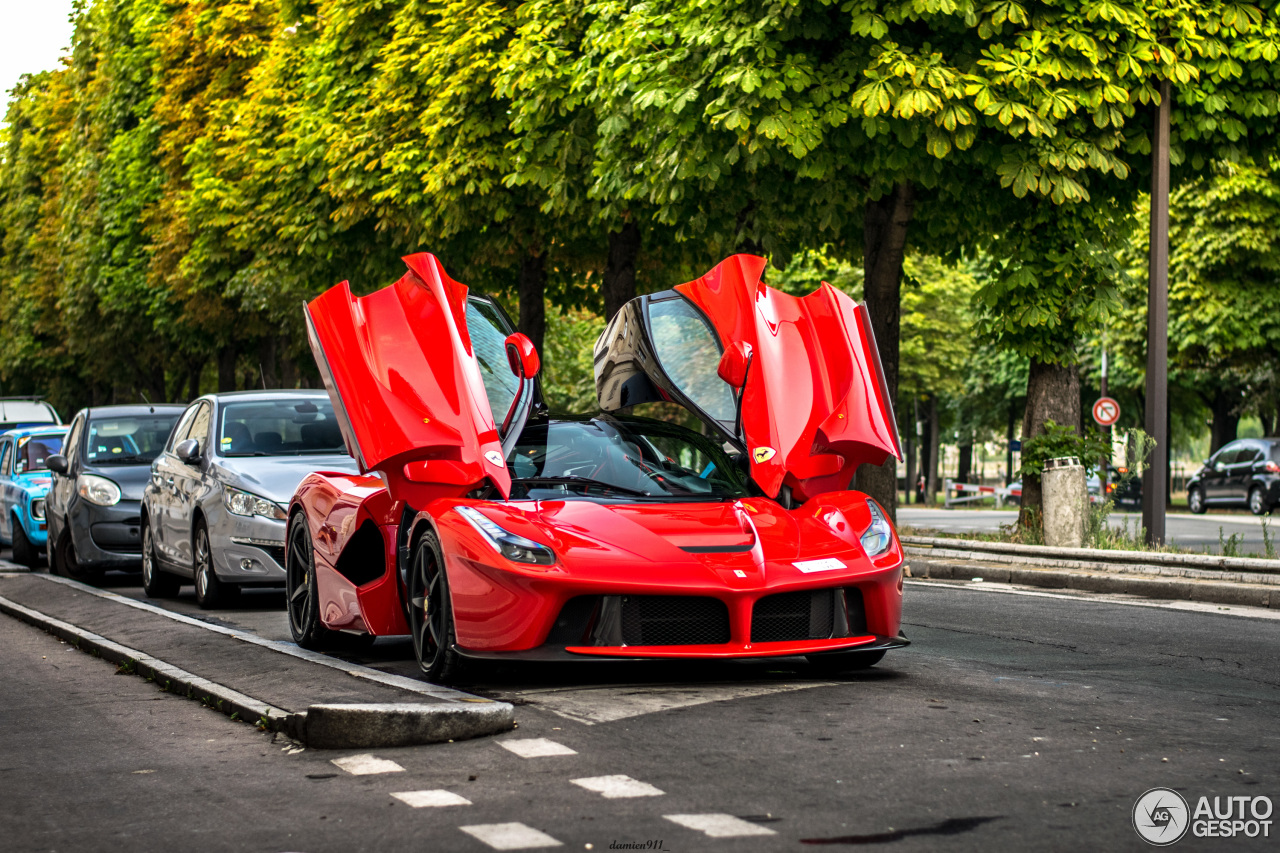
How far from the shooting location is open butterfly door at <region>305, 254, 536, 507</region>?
7.82m

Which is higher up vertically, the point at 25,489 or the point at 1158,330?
the point at 1158,330

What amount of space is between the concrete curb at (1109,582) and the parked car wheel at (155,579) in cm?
684

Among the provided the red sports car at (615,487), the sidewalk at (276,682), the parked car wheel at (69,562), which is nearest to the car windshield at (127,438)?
the parked car wheel at (69,562)

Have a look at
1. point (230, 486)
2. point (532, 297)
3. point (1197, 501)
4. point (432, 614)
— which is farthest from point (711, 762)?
point (1197, 501)

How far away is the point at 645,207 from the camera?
809 inches

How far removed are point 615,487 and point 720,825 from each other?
11.7 feet

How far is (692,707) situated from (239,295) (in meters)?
31.8

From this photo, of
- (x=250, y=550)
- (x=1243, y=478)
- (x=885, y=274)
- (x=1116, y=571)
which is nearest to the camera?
(x=250, y=550)

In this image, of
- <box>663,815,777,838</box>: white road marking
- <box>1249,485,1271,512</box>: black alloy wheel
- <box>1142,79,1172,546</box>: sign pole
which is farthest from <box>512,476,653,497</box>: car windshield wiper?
<box>1249,485,1271,512</box>: black alloy wheel

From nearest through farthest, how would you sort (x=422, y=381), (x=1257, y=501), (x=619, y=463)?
(x=422, y=381) < (x=619, y=463) < (x=1257, y=501)

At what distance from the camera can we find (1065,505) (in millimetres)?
16812

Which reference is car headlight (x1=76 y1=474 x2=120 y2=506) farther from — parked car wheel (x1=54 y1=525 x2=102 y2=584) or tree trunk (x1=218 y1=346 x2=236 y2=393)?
tree trunk (x1=218 y1=346 x2=236 y2=393)

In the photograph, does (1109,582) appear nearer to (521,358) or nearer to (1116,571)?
(1116,571)

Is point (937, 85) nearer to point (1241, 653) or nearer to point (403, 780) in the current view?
point (1241, 653)
